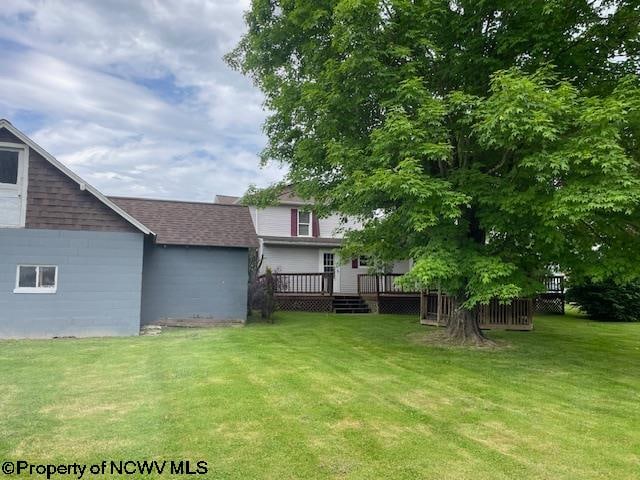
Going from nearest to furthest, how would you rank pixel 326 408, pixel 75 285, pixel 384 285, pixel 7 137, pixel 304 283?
pixel 326 408, pixel 7 137, pixel 75 285, pixel 304 283, pixel 384 285

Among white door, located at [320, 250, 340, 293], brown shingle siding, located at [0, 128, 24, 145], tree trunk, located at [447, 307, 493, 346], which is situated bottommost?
tree trunk, located at [447, 307, 493, 346]

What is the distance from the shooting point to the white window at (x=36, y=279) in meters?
12.3

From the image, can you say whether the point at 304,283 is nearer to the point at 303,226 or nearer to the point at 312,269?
the point at 312,269

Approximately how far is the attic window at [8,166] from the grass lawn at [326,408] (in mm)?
4362

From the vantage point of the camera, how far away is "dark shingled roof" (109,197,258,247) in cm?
1553

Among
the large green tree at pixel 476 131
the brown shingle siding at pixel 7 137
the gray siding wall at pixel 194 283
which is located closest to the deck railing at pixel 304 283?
the gray siding wall at pixel 194 283

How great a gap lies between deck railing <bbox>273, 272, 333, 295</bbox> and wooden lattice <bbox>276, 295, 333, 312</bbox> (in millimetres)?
273

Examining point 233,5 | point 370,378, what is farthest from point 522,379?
point 233,5

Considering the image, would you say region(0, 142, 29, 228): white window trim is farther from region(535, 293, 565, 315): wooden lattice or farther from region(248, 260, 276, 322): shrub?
region(535, 293, 565, 315): wooden lattice

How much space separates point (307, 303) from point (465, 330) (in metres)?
9.57

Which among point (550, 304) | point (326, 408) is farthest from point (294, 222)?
point (326, 408)

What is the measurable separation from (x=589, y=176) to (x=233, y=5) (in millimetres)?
11493

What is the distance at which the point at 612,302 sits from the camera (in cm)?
2053

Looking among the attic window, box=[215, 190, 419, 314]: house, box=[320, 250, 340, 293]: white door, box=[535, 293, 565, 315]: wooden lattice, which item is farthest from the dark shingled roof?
box=[535, 293, 565, 315]: wooden lattice
